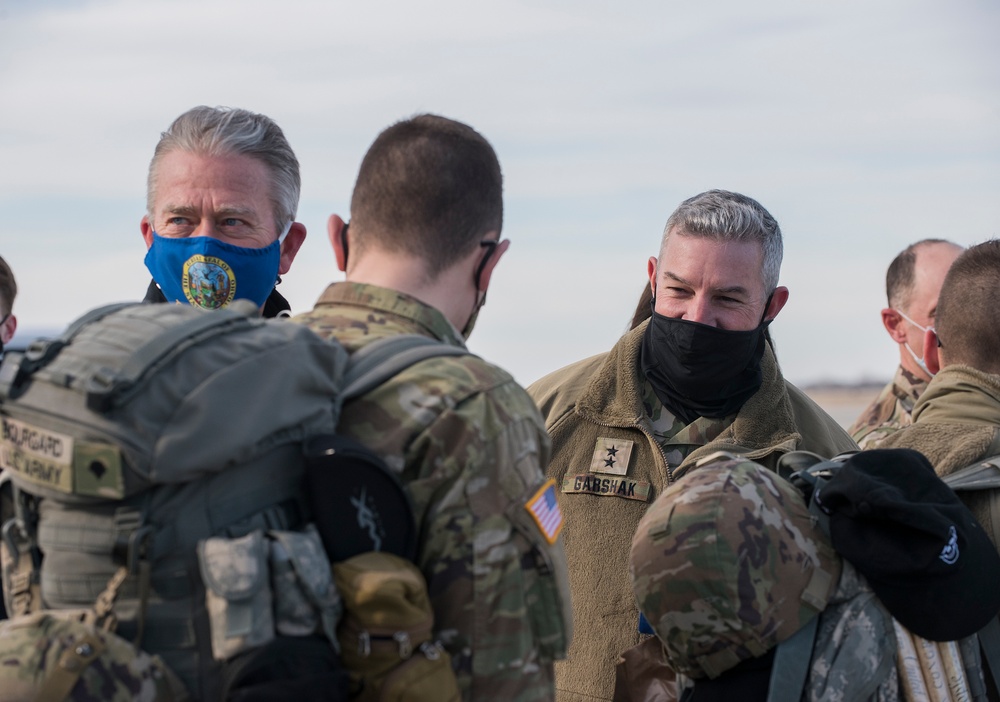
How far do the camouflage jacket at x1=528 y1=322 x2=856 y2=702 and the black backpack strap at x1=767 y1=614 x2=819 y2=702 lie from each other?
1150mm

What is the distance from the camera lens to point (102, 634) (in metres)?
1.95

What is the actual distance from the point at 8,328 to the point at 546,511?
10.2 feet

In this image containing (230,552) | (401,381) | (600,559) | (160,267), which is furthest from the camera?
(600,559)

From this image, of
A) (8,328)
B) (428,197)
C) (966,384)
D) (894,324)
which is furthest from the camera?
(894,324)

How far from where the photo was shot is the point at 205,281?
3.46 metres

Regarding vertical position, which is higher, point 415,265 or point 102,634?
point 415,265

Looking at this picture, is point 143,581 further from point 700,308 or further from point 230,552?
point 700,308

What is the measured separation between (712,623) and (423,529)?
855 millimetres

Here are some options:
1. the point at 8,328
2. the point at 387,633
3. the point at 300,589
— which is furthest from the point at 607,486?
the point at 8,328

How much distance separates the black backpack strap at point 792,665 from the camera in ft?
8.57

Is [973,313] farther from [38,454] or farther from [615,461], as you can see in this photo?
[38,454]

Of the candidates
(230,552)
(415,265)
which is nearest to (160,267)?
(415,265)

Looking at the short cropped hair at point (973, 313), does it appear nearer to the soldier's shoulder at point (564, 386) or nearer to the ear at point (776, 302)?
the ear at point (776, 302)

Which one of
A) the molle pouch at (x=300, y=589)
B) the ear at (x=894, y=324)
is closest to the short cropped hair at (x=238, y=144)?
the molle pouch at (x=300, y=589)
